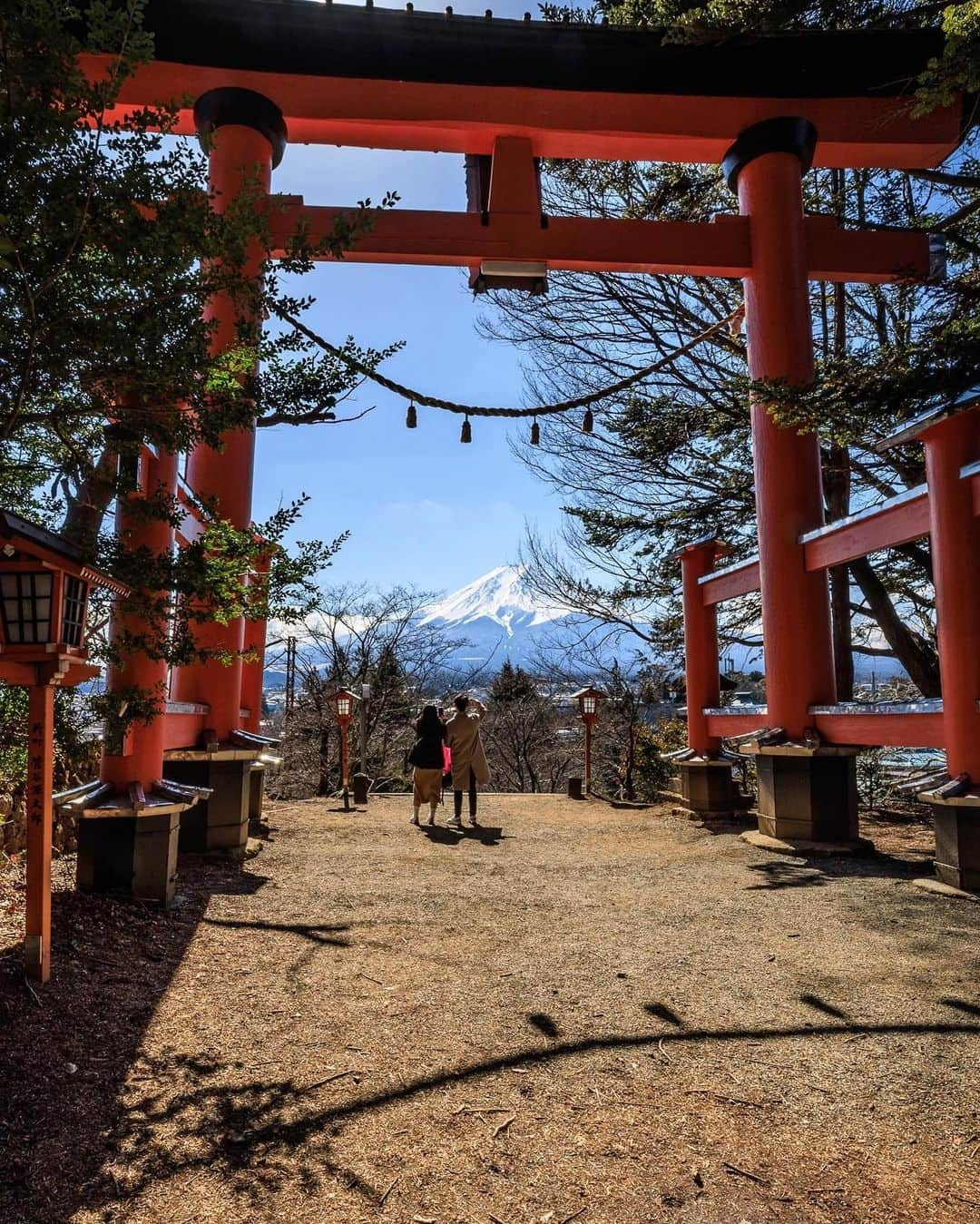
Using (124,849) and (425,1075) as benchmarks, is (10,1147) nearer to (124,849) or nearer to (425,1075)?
(425,1075)

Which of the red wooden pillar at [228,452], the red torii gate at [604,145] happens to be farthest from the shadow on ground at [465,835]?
the red wooden pillar at [228,452]

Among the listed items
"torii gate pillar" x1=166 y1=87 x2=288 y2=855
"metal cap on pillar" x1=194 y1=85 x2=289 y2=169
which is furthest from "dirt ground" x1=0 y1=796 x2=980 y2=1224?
"metal cap on pillar" x1=194 y1=85 x2=289 y2=169

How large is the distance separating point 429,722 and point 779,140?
6.58m

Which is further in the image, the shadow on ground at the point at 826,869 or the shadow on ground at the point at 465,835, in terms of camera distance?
the shadow on ground at the point at 465,835


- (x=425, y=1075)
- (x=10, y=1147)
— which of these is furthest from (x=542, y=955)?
(x=10, y=1147)

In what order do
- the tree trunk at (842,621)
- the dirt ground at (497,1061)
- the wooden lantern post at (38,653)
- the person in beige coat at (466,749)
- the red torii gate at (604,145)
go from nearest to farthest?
the dirt ground at (497,1061) < the wooden lantern post at (38,653) < the red torii gate at (604,145) < the person in beige coat at (466,749) < the tree trunk at (842,621)

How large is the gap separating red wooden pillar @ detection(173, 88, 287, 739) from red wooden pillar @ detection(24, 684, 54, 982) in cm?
296

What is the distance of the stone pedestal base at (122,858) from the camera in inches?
172

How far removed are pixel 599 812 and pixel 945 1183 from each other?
781 cm

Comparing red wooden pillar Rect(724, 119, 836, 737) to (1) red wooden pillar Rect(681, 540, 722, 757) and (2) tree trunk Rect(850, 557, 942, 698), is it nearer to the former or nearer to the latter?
(1) red wooden pillar Rect(681, 540, 722, 757)

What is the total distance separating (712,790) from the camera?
859cm

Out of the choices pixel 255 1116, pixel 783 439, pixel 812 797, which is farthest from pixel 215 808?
pixel 783 439

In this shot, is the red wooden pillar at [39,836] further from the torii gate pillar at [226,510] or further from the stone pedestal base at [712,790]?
the stone pedestal base at [712,790]

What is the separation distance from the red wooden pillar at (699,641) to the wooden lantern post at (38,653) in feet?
22.9
